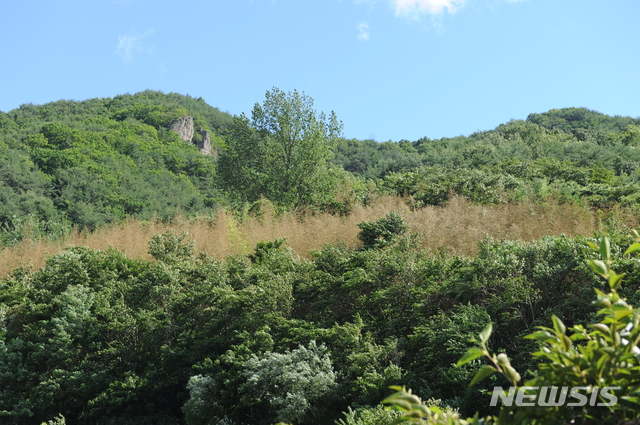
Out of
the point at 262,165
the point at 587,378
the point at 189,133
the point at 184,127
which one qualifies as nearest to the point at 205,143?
the point at 189,133

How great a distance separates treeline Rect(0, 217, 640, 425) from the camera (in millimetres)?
7184

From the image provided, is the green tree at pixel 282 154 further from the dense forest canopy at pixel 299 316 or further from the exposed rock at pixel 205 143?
the exposed rock at pixel 205 143

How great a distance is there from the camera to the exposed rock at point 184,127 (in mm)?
51094

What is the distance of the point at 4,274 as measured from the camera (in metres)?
14.0

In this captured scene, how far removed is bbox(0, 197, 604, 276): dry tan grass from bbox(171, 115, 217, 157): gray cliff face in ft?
112

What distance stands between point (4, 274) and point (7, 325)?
3.23m

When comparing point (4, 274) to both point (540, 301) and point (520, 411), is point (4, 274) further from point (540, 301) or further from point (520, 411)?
point (520, 411)

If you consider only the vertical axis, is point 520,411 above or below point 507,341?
above

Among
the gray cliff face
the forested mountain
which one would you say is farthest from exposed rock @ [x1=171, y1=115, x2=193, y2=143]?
the forested mountain

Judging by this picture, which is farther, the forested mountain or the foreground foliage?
the forested mountain

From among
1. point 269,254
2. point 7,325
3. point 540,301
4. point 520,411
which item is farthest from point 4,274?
point 520,411

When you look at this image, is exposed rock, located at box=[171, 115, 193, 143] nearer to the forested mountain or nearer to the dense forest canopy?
the forested mountain

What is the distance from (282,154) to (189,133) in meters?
35.4

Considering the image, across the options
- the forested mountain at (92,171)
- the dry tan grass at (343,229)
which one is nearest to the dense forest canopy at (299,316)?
the dry tan grass at (343,229)
